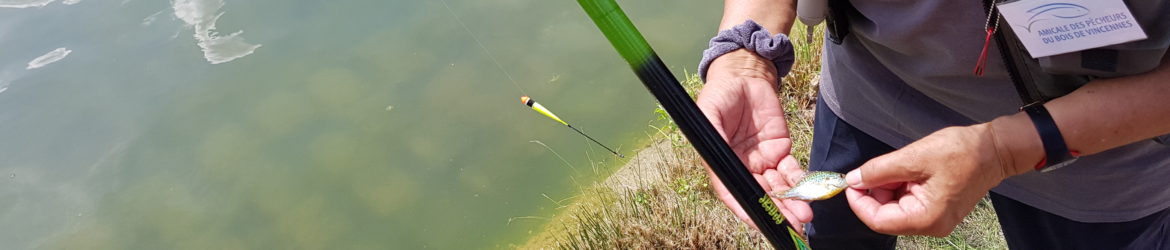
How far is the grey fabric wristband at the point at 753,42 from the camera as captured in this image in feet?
4.85

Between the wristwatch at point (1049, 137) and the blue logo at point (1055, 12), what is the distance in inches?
4.2

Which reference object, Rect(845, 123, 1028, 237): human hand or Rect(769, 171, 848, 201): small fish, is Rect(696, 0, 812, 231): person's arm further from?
Rect(845, 123, 1028, 237): human hand

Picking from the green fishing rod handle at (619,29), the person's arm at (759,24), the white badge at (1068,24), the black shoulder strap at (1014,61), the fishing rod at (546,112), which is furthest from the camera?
the fishing rod at (546,112)

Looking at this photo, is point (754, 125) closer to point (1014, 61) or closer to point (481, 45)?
point (1014, 61)

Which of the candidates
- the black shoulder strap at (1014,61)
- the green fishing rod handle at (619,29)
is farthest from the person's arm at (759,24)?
the black shoulder strap at (1014,61)

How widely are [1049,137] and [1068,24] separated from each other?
15cm

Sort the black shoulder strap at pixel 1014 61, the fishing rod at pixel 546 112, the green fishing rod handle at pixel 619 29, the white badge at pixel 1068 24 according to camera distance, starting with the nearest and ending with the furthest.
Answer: the white badge at pixel 1068 24 < the black shoulder strap at pixel 1014 61 < the green fishing rod handle at pixel 619 29 < the fishing rod at pixel 546 112

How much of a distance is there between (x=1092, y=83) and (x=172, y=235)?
3.68 m

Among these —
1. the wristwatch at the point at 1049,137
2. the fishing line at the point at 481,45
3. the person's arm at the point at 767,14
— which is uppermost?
the person's arm at the point at 767,14

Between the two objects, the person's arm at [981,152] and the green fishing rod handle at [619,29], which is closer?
the person's arm at [981,152]

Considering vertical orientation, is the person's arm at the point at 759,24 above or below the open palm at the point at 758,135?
above

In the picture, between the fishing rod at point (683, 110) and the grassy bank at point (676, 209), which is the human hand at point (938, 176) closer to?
the fishing rod at point (683, 110)

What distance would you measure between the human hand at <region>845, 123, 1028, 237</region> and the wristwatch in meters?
0.02

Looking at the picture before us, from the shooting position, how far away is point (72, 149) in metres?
3.98
